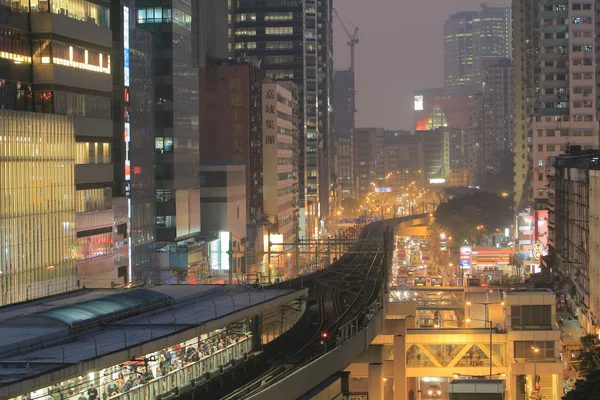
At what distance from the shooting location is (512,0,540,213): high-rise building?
13438 cm

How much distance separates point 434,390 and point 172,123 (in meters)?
33.2

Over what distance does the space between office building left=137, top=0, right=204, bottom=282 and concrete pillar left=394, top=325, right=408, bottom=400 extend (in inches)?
1182

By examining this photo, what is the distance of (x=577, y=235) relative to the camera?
73375 mm

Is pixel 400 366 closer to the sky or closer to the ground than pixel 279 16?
closer to the ground

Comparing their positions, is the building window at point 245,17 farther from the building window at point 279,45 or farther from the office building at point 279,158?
the office building at point 279,158

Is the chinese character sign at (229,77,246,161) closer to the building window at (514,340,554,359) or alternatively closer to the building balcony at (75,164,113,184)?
the building balcony at (75,164,113,184)

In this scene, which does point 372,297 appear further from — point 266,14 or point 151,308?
point 266,14

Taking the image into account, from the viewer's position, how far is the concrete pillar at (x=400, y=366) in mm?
52375

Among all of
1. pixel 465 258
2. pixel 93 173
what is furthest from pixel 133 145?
pixel 465 258

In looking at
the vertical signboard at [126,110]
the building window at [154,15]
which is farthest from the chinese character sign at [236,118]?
the vertical signboard at [126,110]

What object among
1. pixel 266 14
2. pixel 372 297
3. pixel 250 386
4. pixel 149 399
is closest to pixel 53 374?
pixel 149 399

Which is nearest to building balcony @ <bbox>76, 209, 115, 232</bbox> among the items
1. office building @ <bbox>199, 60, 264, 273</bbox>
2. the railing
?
the railing

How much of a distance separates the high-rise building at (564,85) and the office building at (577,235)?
112 ft

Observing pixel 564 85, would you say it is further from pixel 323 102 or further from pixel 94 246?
pixel 94 246
